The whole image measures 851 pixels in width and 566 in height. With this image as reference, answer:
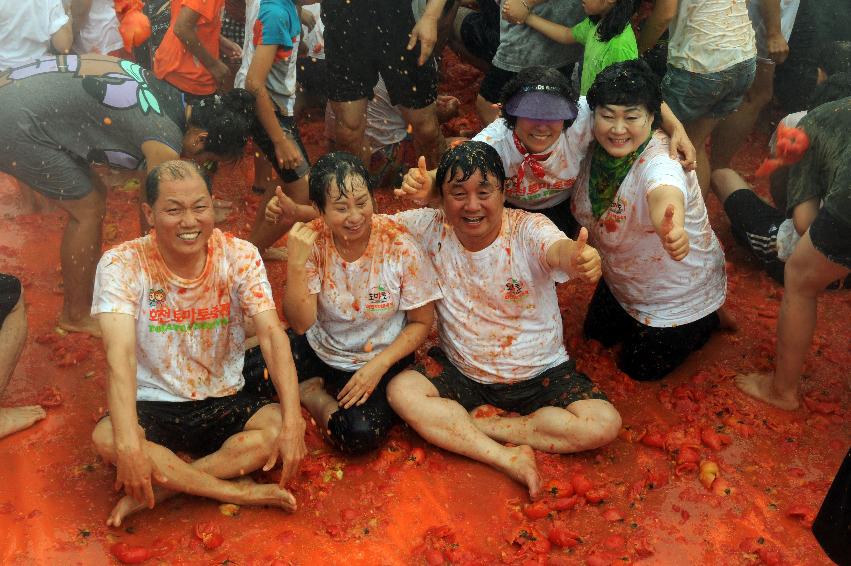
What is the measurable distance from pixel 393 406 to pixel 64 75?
7.61 feet

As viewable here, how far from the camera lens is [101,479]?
11.6 ft

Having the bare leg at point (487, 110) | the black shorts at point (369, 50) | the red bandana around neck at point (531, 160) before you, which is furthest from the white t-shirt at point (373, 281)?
the bare leg at point (487, 110)

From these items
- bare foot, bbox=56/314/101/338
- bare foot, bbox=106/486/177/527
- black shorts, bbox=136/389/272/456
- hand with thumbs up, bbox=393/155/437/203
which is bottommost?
bare foot, bbox=106/486/177/527

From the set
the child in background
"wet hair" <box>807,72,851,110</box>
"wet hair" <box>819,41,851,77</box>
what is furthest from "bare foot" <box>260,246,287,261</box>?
"wet hair" <box>819,41,851,77</box>

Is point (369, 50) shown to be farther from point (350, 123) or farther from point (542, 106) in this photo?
point (542, 106)

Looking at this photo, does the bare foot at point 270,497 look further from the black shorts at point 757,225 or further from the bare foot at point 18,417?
the black shorts at point 757,225

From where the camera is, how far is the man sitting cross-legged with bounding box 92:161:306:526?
3105 millimetres

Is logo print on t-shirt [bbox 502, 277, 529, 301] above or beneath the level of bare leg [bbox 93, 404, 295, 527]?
above

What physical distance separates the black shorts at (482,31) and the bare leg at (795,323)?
3.10 meters

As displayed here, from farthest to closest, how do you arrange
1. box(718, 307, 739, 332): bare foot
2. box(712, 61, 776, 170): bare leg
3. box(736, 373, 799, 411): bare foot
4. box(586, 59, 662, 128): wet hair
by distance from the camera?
box(712, 61, 776, 170): bare leg
box(718, 307, 739, 332): bare foot
box(736, 373, 799, 411): bare foot
box(586, 59, 662, 128): wet hair

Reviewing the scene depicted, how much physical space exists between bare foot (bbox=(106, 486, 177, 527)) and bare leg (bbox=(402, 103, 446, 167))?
3.01 meters

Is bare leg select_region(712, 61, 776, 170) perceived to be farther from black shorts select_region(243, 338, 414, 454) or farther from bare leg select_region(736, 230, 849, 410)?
black shorts select_region(243, 338, 414, 454)

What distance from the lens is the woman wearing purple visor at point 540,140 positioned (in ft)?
11.5

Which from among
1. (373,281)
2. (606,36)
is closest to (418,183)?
(373,281)
